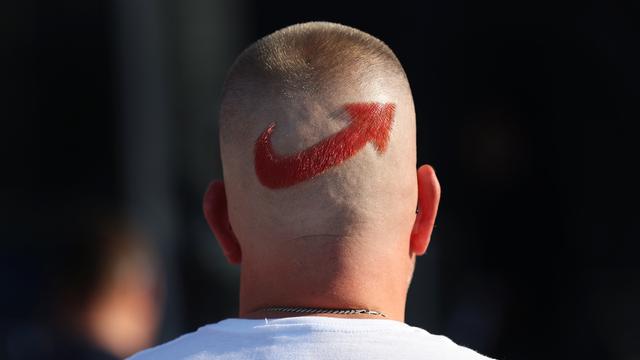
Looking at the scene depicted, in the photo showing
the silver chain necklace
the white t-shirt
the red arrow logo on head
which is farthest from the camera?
the red arrow logo on head

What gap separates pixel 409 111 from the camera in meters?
2.21

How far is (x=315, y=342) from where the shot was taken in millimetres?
1809

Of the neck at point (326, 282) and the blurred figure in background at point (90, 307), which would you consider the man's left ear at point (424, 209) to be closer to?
the neck at point (326, 282)

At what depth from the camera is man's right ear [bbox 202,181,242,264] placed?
6.98 feet

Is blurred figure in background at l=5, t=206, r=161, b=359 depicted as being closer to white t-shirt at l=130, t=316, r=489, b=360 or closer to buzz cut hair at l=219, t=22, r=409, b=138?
buzz cut hair at l=219, t=22, r=409, b=138

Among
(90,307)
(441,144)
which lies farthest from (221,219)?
(441,144)

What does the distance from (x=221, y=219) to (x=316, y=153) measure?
0.27m

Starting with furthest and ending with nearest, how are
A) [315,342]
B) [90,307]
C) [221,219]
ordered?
[90,307]
[221,219]
[315,342]

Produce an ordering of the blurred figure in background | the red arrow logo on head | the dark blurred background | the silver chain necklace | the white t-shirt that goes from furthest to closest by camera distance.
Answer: the dark blurred background
the blurred figure in background
the red arrow logo on head
the silver chain necklace
the white t-shirt

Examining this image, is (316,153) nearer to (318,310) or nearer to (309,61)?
(309,61)

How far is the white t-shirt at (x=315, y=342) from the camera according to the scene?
1.79m

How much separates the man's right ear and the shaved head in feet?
0.13

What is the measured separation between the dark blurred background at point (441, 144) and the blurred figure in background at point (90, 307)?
44.2 inches

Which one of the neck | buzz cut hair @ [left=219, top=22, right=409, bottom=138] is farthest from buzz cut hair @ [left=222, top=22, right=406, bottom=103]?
the neck
